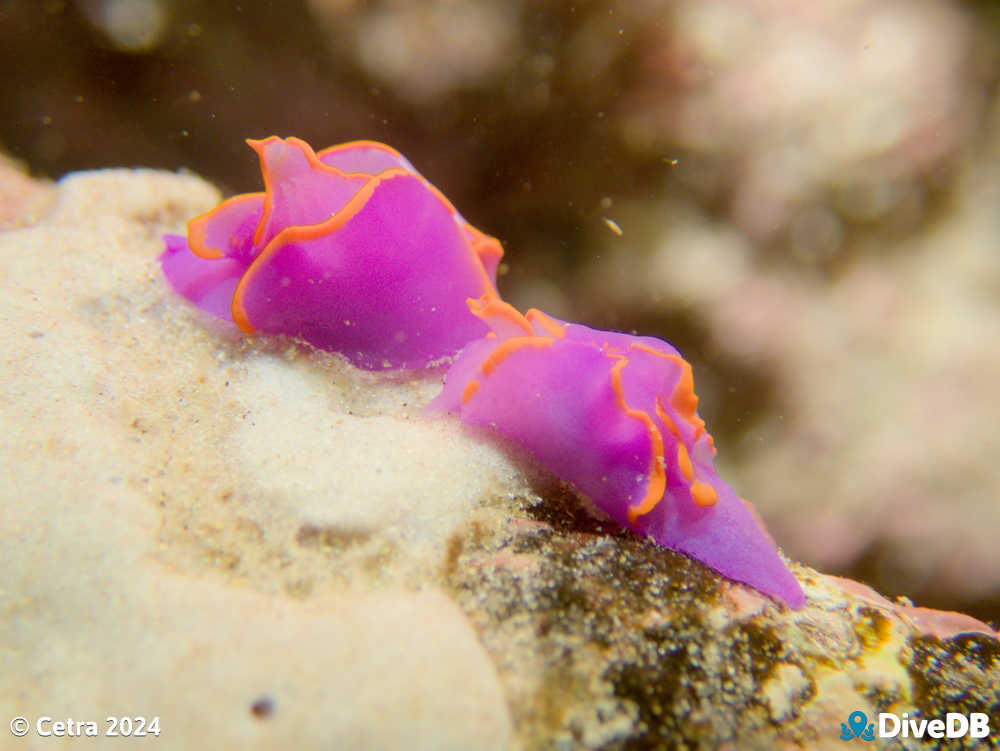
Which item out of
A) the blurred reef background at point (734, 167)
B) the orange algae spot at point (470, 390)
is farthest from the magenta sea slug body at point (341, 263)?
the blurred reef background at point (734, 167)

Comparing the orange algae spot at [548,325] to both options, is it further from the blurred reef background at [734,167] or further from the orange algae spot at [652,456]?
the blurred reef background at [734,167]

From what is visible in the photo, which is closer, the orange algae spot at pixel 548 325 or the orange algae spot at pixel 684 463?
the orange algae spot at pixel 684 463

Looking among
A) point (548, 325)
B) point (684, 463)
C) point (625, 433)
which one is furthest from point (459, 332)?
point (684, 463)

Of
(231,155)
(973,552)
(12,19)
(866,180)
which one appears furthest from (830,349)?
(12,19)

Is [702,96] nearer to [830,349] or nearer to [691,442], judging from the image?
[830,349]

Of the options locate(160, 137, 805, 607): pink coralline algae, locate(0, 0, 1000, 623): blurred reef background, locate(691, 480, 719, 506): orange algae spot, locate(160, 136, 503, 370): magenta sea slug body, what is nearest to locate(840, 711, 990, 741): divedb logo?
locate(160, 137, 805, 607): pink coralline algae

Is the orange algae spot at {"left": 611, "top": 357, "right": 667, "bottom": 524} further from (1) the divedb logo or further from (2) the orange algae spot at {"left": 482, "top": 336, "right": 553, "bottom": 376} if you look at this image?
(1) the divedb logo
